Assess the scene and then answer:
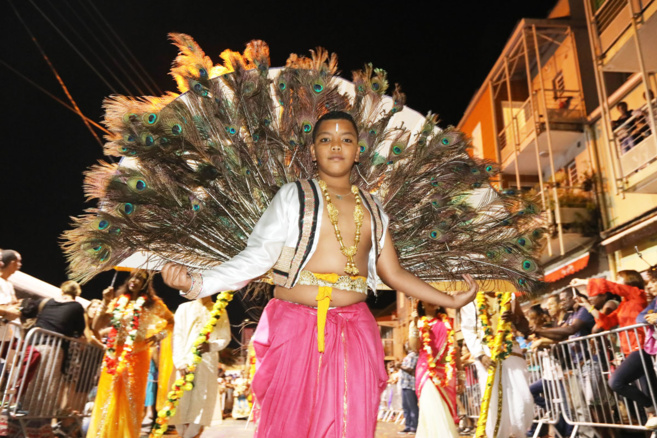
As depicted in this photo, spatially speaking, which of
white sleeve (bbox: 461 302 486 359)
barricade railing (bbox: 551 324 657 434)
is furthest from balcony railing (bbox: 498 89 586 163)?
barricade railing (bbox: 551 324 657 434)

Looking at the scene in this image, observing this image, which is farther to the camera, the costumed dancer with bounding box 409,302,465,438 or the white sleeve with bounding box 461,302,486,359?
the white sleeve with bounding box 461,302,486,359

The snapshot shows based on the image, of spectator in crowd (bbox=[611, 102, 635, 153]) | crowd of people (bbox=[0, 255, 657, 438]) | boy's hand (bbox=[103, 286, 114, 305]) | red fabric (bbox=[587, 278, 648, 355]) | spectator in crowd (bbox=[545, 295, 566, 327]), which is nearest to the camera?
red fabric (bbox=[587, 278, 648, 355])

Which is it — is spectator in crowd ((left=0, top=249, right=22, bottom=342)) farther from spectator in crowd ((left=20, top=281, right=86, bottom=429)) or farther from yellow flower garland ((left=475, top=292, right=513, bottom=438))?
yellow flower garland ((left=475, top=292, right=513, bottom=438))

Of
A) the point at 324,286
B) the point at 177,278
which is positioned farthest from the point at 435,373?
the point at 177,278

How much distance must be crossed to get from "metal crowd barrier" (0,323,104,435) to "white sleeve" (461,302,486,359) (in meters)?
5.24

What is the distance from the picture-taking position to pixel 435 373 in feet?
25.0

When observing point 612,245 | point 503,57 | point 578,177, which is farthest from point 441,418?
point 503,57

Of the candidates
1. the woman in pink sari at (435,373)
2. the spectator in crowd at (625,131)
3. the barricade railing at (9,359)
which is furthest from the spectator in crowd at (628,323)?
the barricade railing at (9,359)

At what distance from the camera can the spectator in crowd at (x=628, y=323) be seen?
6.01 meters

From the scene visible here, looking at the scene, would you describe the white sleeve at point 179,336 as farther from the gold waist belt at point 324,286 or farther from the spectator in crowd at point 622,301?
the gold waist belt at point 324,286

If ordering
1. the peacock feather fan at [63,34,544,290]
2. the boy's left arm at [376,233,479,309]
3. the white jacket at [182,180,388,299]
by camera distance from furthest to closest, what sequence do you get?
the peacock feather fan at [63,34,544,290]
the boy's left arm at [376,233,479,309]
the white jacket at [182,180,388,299]

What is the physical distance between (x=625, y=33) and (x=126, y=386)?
487 inches

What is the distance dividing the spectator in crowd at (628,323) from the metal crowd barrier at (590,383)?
52mm

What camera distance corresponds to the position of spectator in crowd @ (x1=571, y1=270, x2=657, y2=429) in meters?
6.01
